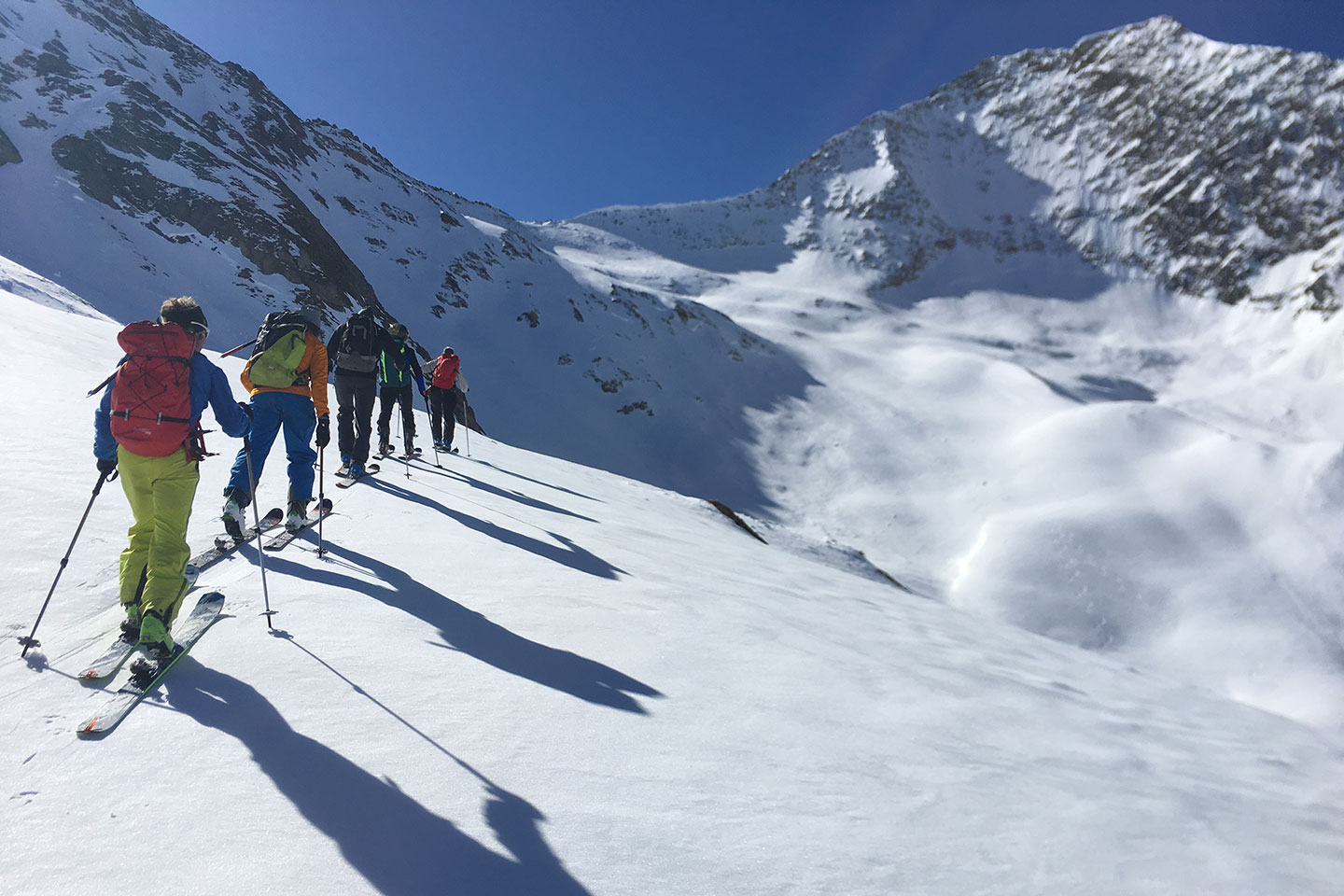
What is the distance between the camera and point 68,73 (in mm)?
39406

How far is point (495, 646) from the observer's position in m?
4.36

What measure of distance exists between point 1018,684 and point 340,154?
239ft

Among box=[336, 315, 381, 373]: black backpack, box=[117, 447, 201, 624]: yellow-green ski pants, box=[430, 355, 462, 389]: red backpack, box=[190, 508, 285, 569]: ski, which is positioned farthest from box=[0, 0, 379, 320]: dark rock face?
box=[117, 447, 201, 624]: yellow-green ski pants

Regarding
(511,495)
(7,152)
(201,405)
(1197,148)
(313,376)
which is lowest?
(511,495)

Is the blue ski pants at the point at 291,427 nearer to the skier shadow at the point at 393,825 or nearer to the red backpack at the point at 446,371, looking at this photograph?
the skier shadow at the point at 393,825

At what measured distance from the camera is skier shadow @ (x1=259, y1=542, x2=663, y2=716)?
3.92m

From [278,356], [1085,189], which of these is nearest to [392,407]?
[278,356]

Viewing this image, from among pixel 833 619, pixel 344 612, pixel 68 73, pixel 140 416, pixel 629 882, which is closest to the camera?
pixel 629 882

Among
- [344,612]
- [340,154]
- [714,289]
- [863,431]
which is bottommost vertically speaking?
[344,612]

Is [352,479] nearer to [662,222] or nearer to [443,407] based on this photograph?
[443,407]

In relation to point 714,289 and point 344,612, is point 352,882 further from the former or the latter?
point 714,289

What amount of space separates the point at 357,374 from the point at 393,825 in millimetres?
7964

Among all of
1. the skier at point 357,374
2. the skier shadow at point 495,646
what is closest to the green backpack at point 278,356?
the skier shadow at point 495,646

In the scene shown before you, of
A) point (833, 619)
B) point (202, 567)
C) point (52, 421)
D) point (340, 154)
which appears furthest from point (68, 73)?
point (833, 619)
